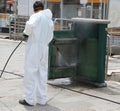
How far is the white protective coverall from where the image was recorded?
6.69 metres

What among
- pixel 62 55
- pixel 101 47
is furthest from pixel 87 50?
pixel 62 55

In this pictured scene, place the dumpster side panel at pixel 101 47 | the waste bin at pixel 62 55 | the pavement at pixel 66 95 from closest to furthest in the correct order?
the pavement at pixel 66 95
the dumpster side panel at pixel 101 47
the waste bin at pixel 62 55

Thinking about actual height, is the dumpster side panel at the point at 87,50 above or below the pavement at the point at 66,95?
above

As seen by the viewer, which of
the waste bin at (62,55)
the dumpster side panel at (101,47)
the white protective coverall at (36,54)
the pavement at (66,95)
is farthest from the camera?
the waste bin at (62,55)

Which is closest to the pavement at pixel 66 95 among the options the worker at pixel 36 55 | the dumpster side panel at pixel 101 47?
the worker at pixel 36 55

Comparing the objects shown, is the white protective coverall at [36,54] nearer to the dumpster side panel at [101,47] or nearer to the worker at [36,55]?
the worker at [36,55]

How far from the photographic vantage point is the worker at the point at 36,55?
6.69m

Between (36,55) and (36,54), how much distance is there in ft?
0.06

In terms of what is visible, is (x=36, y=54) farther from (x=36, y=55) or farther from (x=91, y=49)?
(x=91, y=49)

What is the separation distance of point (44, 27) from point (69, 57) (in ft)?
7.28

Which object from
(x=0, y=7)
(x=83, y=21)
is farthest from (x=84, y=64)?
(x=0, y=7)

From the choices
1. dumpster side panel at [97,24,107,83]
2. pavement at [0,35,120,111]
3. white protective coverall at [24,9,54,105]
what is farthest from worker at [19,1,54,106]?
dumpster side panel at [97,24,107,83]

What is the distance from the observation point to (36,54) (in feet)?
22.0

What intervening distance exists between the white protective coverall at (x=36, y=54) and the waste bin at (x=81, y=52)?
168 cm
